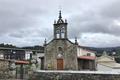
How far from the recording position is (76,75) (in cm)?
2638

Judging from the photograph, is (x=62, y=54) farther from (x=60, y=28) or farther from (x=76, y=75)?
(x=76, y=75)

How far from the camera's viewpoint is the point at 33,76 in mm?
28109

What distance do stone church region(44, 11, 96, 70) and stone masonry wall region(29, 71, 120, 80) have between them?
14377 mm

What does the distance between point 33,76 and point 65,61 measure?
14981mm

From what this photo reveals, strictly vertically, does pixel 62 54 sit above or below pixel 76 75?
above

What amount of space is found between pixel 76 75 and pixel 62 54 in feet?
54.2

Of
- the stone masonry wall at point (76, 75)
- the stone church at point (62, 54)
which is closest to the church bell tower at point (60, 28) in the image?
the stone church at point (62, 54)

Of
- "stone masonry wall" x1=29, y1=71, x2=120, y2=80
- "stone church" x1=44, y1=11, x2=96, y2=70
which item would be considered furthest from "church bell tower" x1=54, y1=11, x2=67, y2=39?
"stone masonry wall" x1=29, y1=71, x2=120, y2=80

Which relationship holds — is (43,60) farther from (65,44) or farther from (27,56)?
(27,56)

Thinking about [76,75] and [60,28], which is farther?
[60,28]

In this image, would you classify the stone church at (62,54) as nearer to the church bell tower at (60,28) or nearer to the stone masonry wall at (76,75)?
the church bell tower at (60,28)

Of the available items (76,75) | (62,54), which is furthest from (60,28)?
(76,75)

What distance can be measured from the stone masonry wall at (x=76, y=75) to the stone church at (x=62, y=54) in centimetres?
1438

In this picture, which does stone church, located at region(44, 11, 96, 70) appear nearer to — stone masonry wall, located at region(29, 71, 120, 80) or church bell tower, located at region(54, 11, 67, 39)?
church bell tower, located at region(54, 11, 67, 39)
